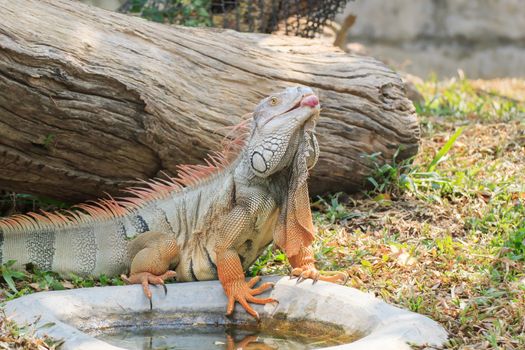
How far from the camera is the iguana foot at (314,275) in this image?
16.4ft

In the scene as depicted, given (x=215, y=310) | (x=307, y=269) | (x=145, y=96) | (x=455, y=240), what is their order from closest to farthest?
1. (x=215, y=310)
2. (x=307, y=269)
3. (x=145, y=96)
4. (x=455, y=240)

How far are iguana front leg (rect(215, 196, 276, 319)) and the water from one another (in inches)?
8.5

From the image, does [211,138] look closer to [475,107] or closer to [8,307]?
[8,307]

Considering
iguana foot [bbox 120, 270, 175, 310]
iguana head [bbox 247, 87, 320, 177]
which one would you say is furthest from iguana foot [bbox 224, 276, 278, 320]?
iguana head [bbox 247, 87, 320, 177]

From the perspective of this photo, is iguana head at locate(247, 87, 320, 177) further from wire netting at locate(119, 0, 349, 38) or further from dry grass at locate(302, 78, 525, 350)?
wire netting at locate(119, 0, 349, 38)

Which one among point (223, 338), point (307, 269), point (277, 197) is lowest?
point (223, 338)

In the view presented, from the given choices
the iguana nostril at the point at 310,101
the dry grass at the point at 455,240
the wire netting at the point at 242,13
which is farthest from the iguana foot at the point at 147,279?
the wire netting at the point at 242,13

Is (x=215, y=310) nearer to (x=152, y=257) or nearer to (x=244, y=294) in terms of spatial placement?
(x=244, y=294)

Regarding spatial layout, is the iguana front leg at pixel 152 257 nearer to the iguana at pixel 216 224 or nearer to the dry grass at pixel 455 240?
the iguana at pixel 216 224

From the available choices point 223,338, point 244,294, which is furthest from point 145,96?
point 223,338

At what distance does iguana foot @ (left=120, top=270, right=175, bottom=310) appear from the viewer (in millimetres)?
4957

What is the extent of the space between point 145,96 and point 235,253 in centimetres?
143

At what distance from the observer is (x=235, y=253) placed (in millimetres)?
5125

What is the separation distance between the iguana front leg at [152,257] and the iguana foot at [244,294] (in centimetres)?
40
